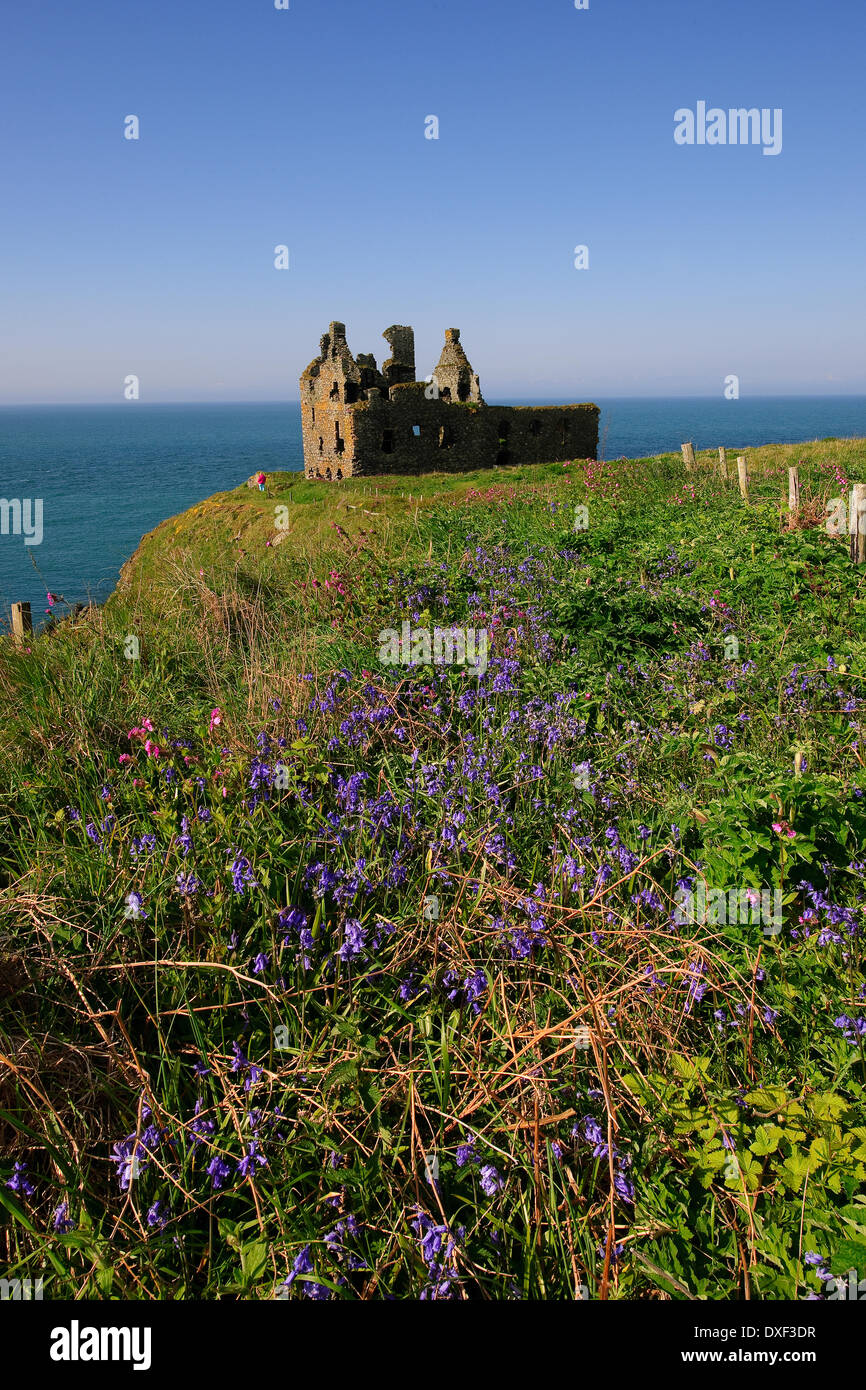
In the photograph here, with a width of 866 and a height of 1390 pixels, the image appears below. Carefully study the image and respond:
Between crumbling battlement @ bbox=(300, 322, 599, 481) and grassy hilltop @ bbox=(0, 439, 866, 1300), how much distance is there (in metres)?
30.7

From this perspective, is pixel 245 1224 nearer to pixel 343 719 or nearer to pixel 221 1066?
pixel 221 1066

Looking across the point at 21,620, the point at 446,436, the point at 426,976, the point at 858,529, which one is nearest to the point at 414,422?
the point at 446,436

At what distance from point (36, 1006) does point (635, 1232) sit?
2.46 meters

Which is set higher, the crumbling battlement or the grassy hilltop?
the crumbling battlement

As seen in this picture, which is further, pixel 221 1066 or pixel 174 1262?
pixel 221 1066

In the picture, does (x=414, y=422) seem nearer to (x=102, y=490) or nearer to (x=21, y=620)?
(x=21, y=620)

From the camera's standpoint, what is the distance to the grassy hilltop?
2.38m

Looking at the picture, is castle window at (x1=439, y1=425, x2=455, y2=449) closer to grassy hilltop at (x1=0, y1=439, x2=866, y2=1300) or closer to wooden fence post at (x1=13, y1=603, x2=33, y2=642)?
wooden fence post at (x1=13, y1=603, x2=33, y2=642)

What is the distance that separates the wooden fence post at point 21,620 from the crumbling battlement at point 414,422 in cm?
2955

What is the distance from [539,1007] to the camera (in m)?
3.24

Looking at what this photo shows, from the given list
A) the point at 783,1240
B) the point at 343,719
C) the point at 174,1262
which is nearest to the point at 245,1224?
the point at 174,1262

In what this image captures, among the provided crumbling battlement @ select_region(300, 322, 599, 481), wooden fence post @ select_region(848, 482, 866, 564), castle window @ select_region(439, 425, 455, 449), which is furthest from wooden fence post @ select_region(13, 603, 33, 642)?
castle window @ select_region(439, 425, 455, 449)

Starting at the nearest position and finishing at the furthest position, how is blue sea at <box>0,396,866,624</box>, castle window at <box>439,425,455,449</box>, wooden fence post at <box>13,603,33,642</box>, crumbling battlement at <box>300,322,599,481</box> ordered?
wooden fence post at <box>13,603,33,642</box>, crumbling battlement at <box>300,322,599,481</box>, castle window at <box>439,425,455,449</box>, blue sea at <box>0,396,866,624</box>
